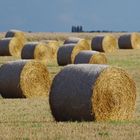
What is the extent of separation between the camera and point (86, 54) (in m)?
28.3

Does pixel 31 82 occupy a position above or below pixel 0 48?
above

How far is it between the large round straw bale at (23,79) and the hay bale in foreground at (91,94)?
18.9 ft

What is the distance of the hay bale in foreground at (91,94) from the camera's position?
13117mm

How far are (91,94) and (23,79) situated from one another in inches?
261

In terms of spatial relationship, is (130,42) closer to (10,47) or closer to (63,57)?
(10,47)

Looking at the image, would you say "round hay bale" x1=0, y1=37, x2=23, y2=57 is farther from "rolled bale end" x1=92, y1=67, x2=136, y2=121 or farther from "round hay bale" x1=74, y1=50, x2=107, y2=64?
"rolled bale end" x1=92, y1=67, x2=136, y2=121

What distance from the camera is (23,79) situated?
63.9 ft

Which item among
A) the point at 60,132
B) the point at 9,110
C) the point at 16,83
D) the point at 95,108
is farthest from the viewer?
the point at 16,83

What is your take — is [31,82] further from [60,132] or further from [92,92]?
[60,132]

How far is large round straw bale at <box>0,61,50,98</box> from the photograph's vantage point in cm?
1931

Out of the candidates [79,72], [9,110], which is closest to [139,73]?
[9,110]

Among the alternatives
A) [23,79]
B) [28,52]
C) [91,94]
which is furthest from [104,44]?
[91,94]

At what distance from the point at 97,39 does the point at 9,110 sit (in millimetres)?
28918

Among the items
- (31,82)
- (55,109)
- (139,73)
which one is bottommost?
(139,73)
